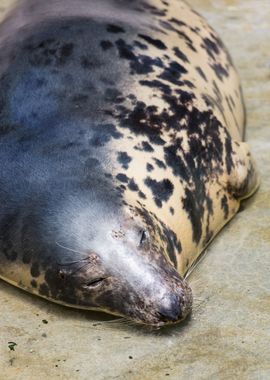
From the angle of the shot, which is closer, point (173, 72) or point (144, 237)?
point (144, 237)

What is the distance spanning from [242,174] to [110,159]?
760 mm

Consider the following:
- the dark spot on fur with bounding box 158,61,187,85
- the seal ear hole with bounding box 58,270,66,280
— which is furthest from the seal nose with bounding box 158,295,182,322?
the dark spot on fur with bounding box 158,61,187,85

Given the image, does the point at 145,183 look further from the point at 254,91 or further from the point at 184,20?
the point at 254,91

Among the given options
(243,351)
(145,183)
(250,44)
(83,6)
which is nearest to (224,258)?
(145,183)

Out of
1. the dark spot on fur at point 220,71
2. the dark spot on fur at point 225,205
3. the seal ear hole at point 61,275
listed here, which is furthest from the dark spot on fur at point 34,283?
the dark spot on fur at point 220,71

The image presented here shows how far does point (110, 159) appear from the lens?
398 cm

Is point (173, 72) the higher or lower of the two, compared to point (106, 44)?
lower

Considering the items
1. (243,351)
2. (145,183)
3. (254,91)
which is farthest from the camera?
(254,91)

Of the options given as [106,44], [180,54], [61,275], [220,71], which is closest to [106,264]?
[61,275]

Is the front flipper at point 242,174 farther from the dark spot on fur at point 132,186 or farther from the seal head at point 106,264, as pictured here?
the seal head at point 106,264

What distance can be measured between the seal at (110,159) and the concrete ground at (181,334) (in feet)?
0.22

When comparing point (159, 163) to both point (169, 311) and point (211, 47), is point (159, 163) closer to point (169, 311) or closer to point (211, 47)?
point (169, 311)

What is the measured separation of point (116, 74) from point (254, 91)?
164 cm

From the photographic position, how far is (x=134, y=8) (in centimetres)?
493
